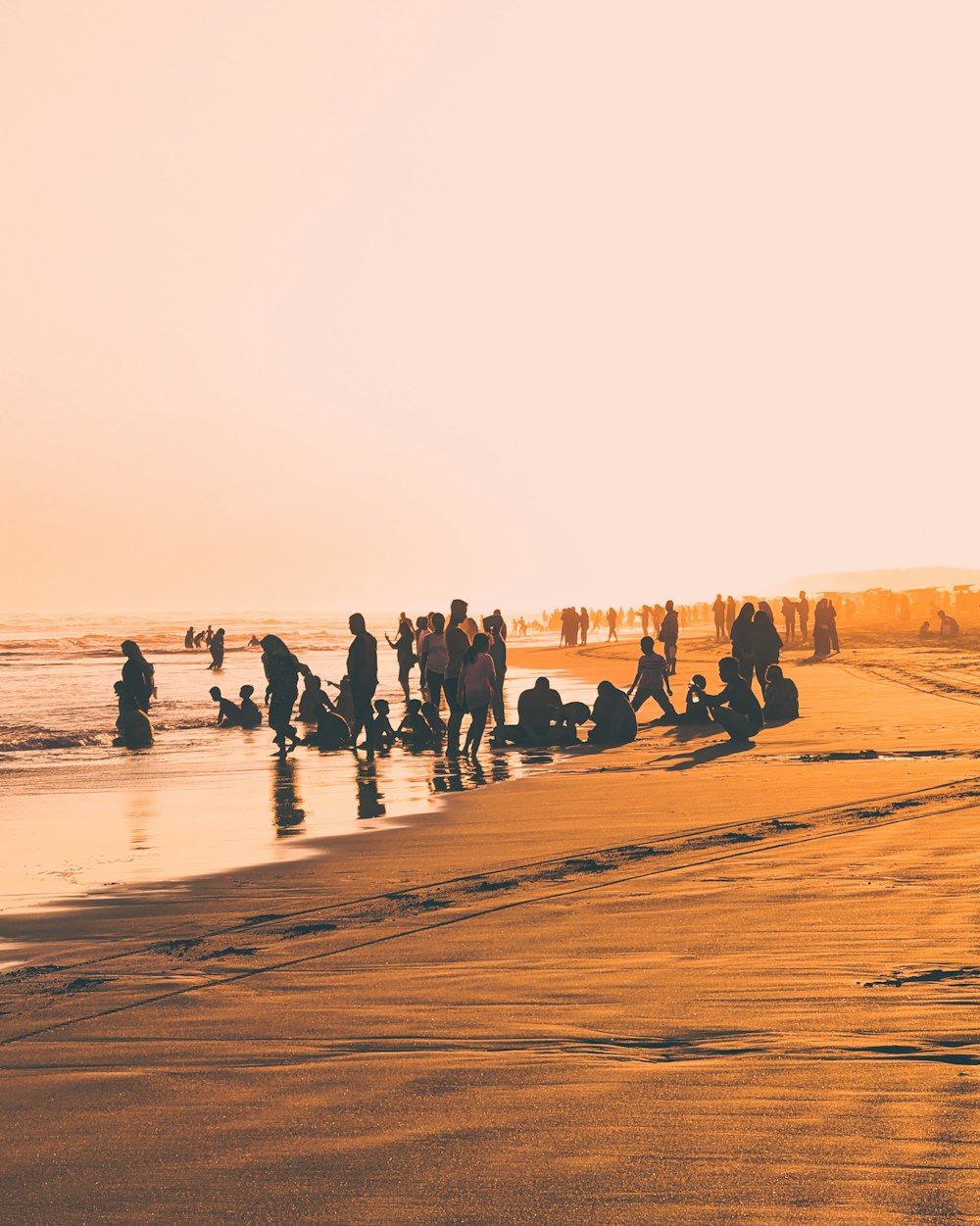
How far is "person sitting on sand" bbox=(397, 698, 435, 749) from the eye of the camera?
55.2 ft

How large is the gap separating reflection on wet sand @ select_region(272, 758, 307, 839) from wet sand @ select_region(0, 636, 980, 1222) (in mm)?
1551

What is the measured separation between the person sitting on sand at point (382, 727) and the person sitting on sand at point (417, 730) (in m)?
0.23

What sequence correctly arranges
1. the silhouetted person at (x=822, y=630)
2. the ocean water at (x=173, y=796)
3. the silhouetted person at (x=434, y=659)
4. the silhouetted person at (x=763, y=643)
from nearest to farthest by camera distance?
the ocean water at (x=173, y=796) → the silhouetted person at (x=434, y=659) → the silhouetted person at (x=763, y=643) → the silhouetted person at (x=822, y=630)

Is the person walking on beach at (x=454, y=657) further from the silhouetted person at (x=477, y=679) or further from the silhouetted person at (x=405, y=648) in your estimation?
the silhouetted person at (x=405, y=648)

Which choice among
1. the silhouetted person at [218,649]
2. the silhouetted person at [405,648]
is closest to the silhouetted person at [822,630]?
the silhouetted person at [405,648]

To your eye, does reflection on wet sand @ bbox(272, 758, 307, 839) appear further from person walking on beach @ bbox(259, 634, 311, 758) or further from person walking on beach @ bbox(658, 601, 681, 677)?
person walking on beach @ bbox(658, 601, 681, 677)

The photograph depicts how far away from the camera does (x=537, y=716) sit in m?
16.4

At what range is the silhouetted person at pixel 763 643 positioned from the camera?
2028 centimetres

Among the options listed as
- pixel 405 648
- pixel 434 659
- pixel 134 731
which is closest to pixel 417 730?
pixel 434 659

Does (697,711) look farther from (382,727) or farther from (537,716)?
(382,727)

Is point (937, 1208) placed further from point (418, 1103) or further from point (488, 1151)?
point (418, 1103)

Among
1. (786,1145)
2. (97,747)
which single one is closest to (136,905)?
(786,1145)

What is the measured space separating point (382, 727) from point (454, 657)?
4.35 ft

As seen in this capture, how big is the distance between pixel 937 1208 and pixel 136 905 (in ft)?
17.4
